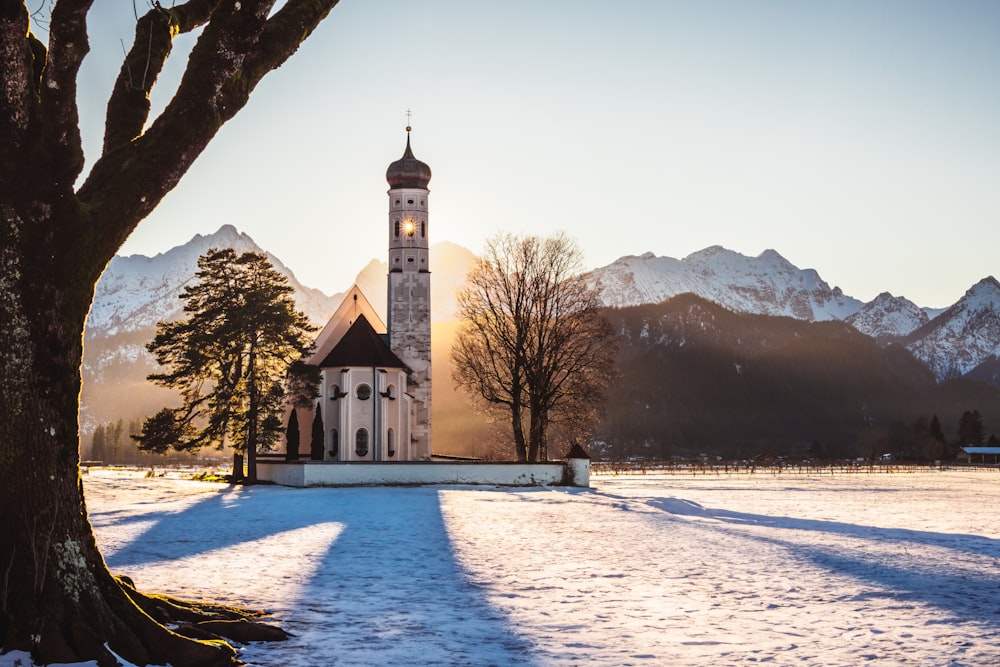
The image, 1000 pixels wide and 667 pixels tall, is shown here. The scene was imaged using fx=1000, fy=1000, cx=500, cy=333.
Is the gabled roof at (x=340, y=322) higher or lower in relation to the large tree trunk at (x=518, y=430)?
higher

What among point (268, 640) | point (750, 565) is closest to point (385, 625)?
point (268, 640)

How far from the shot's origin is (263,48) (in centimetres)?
973

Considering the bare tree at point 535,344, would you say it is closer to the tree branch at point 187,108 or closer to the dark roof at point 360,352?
the dark roof at point 360,352

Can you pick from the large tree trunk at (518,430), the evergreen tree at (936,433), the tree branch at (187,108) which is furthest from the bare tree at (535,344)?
the evergreen tree at (936,433)

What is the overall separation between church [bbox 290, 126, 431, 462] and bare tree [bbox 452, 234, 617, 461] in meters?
8.26

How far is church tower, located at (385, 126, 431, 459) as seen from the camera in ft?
222

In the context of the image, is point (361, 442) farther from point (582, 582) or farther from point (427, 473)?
point (582, 582)

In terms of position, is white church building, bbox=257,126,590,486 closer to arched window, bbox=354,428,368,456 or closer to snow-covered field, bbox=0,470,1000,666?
arched window, bbox=354,428,368,456

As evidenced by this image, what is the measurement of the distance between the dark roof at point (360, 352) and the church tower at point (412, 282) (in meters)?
4.01

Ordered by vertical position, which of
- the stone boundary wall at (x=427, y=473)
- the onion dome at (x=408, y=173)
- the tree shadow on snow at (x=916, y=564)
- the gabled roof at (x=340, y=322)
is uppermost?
the onion dome at (x=408, y=173)

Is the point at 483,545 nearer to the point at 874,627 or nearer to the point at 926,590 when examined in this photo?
the point at 926,590

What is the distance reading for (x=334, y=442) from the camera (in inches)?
2445

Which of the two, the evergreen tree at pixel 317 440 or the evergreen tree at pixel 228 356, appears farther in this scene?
the evergreen tree at pixel 317 440

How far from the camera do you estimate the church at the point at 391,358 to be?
61.5 metres
